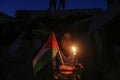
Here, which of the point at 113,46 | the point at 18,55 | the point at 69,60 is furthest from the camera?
the point at 18,55

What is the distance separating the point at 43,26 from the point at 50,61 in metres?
8.12

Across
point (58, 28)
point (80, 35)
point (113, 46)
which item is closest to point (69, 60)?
point (113, 46)

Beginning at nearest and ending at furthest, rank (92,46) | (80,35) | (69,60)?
1. (69,60)
2. (92,46)
3. (80,35)

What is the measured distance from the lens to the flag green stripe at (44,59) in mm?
4965

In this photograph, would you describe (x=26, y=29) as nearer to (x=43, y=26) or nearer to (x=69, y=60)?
(x=43, y=26)

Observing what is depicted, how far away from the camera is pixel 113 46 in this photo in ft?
26.1

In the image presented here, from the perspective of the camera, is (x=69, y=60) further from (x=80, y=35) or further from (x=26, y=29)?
(x=26, y=29)

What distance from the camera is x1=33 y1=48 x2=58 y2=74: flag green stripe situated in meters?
4.96

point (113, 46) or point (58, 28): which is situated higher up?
point (58, 28)

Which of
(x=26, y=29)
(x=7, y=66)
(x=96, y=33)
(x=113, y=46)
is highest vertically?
(x=26, y=29)

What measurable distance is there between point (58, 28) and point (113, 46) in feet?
17.2

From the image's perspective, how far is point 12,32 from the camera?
1380 cm

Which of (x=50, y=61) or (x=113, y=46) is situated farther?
(x=113, y=46)

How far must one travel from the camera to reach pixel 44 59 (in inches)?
196
